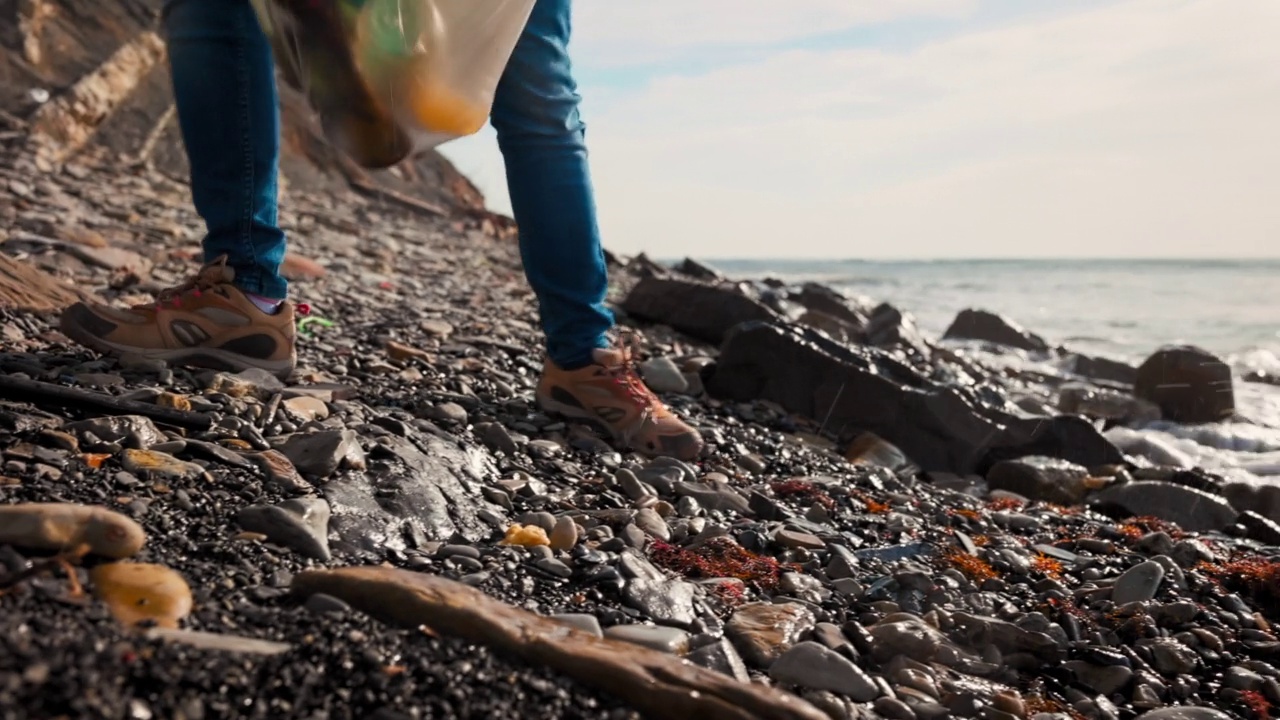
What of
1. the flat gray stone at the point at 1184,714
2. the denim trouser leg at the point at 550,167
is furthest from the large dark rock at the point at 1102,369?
the flat gray stone at the point at 1184,714

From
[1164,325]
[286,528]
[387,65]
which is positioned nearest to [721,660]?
[286,528]

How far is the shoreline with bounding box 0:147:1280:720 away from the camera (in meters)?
1.40

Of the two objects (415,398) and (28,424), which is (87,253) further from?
(28,424)

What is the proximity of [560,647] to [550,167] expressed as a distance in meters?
1.79

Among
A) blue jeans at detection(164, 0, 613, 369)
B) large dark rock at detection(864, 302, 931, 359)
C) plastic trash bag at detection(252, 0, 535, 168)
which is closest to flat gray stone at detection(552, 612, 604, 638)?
plastic trash bag at detection(252, 0, 535, 168)

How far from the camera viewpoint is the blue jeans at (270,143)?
2842 millimetres

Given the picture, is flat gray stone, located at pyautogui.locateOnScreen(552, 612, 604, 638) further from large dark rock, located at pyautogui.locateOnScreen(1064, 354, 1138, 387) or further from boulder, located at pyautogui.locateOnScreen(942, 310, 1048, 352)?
boulder, located at pyautogui.locateOnScreen(942, 310, 1048, 352)

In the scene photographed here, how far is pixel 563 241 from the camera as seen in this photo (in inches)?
119

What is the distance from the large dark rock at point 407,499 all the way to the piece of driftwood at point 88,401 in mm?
428

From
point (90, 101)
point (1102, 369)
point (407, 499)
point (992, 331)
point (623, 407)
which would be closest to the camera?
point (407, 499)

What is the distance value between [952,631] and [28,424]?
2105 millimetres

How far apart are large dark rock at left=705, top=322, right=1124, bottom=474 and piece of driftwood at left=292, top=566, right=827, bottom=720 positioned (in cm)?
331

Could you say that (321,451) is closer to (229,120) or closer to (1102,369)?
(229,120)

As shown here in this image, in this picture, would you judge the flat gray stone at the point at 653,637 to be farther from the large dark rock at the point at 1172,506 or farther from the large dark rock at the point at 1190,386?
the large dark rock at the point at 1190,386
